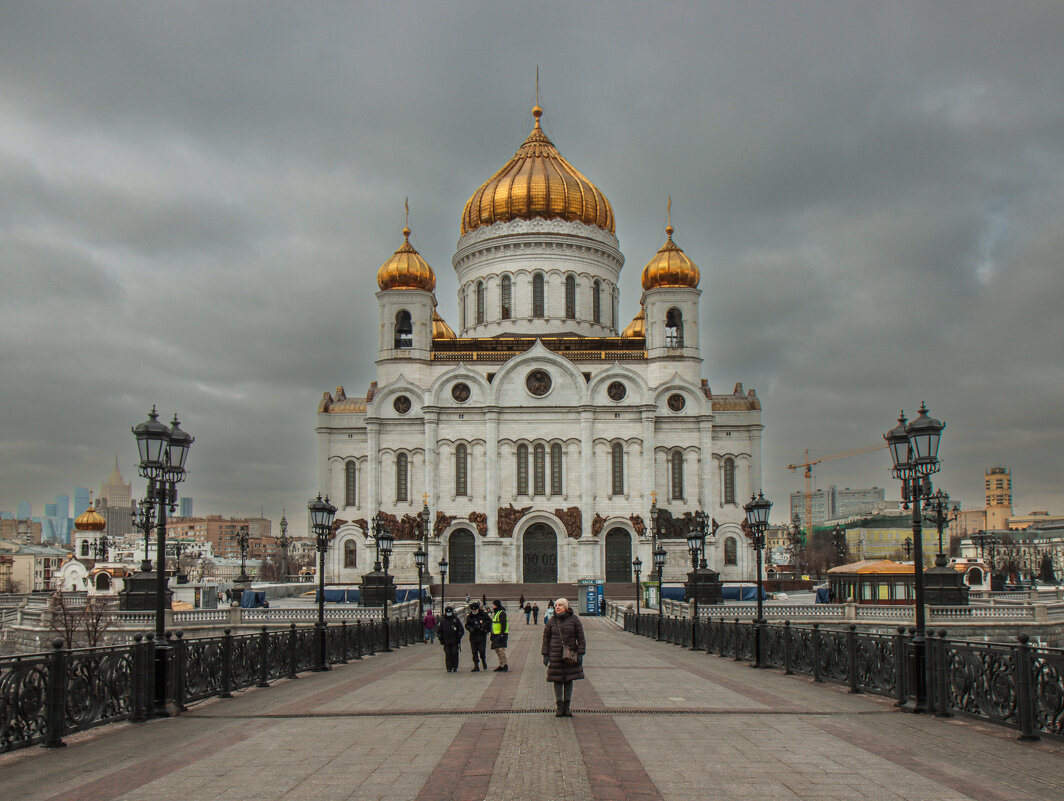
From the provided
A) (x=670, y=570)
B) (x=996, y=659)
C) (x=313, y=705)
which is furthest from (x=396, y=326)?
(x=996, y=659)

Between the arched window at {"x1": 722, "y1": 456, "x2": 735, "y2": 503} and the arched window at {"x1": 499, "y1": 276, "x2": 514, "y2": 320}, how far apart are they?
15.9 meters

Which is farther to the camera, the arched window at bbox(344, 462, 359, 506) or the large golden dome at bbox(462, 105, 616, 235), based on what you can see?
the large golden dome at bbox(462, 105, 616, 235)

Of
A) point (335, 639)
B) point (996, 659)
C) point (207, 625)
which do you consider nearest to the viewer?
point (996, 659)

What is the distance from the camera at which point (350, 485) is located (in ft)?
188

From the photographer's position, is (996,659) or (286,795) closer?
(286,795)

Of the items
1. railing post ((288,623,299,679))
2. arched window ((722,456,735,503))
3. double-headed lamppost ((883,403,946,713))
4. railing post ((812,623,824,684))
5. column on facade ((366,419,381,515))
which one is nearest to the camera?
double-headed lamppost ((883,403,946,713))

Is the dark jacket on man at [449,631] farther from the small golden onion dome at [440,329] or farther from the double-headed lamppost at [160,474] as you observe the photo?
the small golden onion dome at [440,329]

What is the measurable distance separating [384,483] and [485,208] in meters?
18.9

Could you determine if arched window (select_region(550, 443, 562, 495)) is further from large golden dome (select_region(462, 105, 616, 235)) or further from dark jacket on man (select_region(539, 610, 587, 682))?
dark jacket on man (select_region(539, 610, 587, 682))

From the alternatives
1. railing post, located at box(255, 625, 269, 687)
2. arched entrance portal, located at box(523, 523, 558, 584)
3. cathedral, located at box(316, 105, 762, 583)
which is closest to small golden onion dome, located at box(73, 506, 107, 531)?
cathedral, located at box(316, 105, 762, 583)

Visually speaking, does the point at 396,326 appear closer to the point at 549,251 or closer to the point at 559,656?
the point at 549,251

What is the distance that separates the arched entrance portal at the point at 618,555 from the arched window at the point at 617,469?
7.64 ft

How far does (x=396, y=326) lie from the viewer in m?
58.5

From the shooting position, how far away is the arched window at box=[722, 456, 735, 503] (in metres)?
56.6
